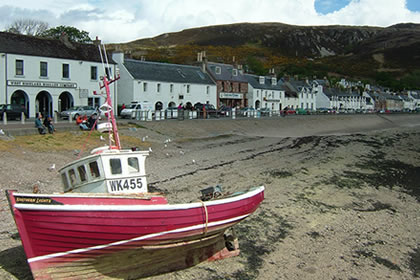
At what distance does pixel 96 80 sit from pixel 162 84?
10.7 m

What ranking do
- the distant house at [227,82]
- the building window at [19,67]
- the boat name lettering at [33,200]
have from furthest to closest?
the distant house at [227,82], the building window at [19,67], the boat name lettering at [33,200]

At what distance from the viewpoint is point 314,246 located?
13312 mm

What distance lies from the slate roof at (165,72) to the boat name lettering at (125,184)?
43.4 metres

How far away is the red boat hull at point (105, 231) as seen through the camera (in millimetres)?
8906

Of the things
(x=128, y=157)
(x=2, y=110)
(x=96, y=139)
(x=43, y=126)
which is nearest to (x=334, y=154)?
(x=96, y=139)

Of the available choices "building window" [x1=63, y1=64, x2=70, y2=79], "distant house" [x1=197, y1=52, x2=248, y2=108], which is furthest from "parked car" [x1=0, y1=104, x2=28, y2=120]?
"distant house" [x1=197, y1=52, x2=248, y2=108]

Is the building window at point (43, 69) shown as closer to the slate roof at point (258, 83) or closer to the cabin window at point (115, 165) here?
the cabin window at point (115, 165)

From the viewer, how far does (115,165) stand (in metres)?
11.1

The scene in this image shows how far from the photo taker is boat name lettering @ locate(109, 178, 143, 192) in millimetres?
10982

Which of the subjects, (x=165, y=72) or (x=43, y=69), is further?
(x=165, y=72)

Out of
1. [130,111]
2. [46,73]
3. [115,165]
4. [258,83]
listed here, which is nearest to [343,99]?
[258,83]

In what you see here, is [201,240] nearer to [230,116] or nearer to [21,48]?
[21,48]

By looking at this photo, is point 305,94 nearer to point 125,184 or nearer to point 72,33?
point 72,33

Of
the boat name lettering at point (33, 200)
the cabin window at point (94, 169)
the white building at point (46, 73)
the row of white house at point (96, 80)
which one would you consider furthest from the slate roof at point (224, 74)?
the boat name lettering at point (33, 200)
